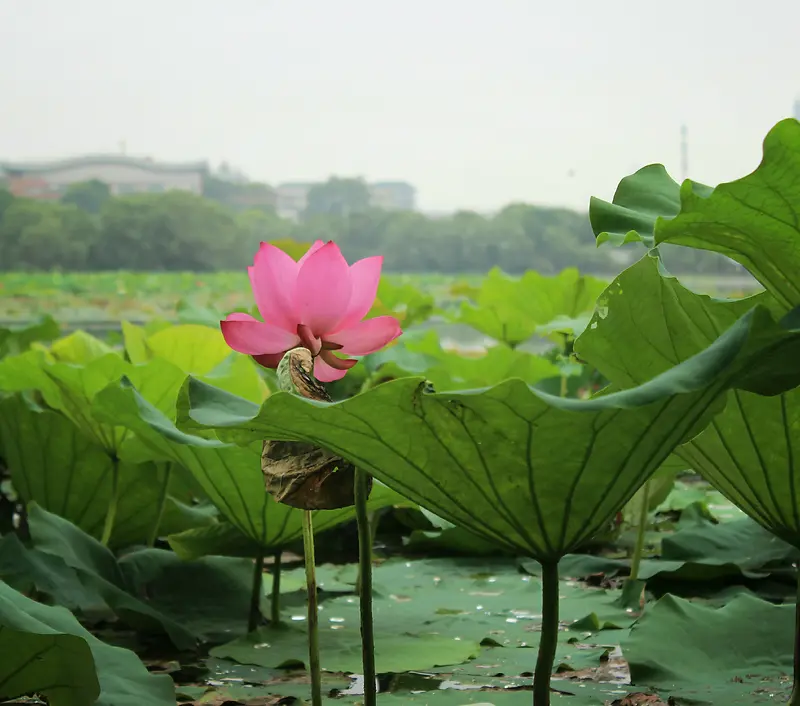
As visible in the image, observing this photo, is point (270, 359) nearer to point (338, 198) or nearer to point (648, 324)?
point (648, 324)

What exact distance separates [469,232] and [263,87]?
208 centimetres

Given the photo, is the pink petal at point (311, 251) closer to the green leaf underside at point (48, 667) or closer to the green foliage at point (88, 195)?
the green leaf underside at point (48, 667)

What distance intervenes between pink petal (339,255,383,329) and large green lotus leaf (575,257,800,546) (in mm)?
105

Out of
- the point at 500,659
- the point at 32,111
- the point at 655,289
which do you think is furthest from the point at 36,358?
the point at 32,111

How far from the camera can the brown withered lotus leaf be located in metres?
0.40

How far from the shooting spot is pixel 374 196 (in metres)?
4.86

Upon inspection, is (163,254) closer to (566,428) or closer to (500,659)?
(500,659)

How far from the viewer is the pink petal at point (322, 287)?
418 millimetres

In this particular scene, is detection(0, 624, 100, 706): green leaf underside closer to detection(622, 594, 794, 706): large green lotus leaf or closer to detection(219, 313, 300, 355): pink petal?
detection(219, 313, 300, 355): pink petal

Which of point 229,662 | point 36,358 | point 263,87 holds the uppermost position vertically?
point 263,87

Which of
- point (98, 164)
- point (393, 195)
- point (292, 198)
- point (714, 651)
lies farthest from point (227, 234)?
point (714, 651)

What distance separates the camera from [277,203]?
4.38 meters

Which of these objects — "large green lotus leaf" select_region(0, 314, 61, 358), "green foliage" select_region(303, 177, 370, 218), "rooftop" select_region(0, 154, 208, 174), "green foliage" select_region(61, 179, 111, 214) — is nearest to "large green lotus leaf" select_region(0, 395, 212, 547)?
"large green lotus leaf" select_region(0, 314, 61, 358)

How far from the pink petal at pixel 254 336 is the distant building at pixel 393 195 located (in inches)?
157
